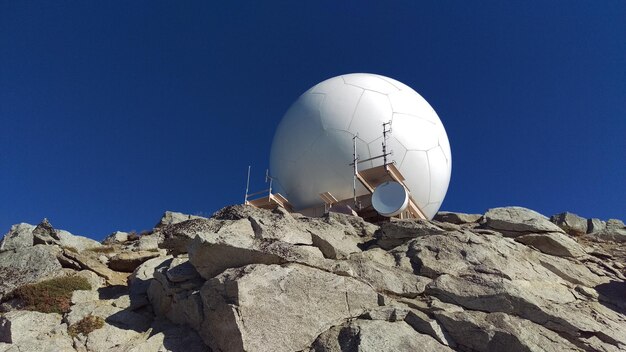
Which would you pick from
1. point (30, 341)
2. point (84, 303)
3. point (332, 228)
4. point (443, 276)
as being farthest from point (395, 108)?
point (30, 341)

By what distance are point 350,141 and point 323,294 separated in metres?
9.84

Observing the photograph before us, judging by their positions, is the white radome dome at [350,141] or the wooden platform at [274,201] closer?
the white radome dome at [350,141]

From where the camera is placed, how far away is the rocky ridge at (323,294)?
6887 mm

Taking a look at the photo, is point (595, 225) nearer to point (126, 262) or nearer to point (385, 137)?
point (385, 137)

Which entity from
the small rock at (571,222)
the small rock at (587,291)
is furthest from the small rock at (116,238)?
the small rock at (571,222)

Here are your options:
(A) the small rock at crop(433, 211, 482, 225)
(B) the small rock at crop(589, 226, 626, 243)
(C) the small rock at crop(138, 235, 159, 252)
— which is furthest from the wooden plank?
(B) the small rock at crop(589, 226, 626, 243)

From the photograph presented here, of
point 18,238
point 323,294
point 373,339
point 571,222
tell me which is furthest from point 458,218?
point 18,238

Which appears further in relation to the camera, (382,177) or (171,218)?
(171,218)

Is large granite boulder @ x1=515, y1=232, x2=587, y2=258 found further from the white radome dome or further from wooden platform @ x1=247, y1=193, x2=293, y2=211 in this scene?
wooden platform @ x1=247, y1=193, x2=293, y2=211

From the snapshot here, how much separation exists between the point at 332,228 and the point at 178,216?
11.4 metres

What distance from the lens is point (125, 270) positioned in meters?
11.2

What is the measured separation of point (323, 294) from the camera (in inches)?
295

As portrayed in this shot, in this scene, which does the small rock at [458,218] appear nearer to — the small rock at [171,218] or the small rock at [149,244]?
the small rock at [171,218]

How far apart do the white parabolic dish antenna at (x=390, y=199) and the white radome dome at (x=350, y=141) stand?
2.06 meters
